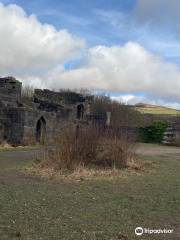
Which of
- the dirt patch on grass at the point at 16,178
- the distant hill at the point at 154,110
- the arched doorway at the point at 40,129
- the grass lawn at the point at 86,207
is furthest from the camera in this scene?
the distant hill at the point at 154,110

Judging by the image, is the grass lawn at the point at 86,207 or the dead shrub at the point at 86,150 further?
the dead shrub at the point at 86,150

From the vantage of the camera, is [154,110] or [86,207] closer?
[86,207]

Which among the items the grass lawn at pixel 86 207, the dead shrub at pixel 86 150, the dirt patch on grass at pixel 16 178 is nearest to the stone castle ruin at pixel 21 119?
the dead shrub at pixel 86 150

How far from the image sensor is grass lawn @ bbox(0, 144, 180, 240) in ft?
20.9

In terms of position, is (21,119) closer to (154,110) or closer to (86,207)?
(86,207)

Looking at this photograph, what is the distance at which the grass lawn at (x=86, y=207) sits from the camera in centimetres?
638

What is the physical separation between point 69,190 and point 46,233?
3.74m

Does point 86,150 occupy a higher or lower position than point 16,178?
higher

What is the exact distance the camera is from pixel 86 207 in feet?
26.6

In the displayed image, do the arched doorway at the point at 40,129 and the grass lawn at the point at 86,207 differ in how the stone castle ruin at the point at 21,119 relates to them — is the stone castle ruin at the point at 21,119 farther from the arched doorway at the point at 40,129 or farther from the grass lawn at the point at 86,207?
the grass lawn at the point at 86,207

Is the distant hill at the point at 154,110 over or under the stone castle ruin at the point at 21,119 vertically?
over

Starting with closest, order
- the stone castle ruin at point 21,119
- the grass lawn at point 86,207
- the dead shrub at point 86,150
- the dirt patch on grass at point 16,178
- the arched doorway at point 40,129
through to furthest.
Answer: the grass lawn at point 86,207 → the dirt patch on grass at point 16,178 → the dead shrub at point 86,150 → the stone castle ruin at point 21,119 → the arched doorway at point 40,129

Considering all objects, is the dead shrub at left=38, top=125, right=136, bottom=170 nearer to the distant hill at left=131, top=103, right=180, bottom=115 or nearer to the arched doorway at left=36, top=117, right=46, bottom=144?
the arched doorway at left=36, top=117, right=46, bottom=144

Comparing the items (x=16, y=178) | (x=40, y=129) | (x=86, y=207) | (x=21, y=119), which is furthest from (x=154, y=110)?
(x=86, y=207)
